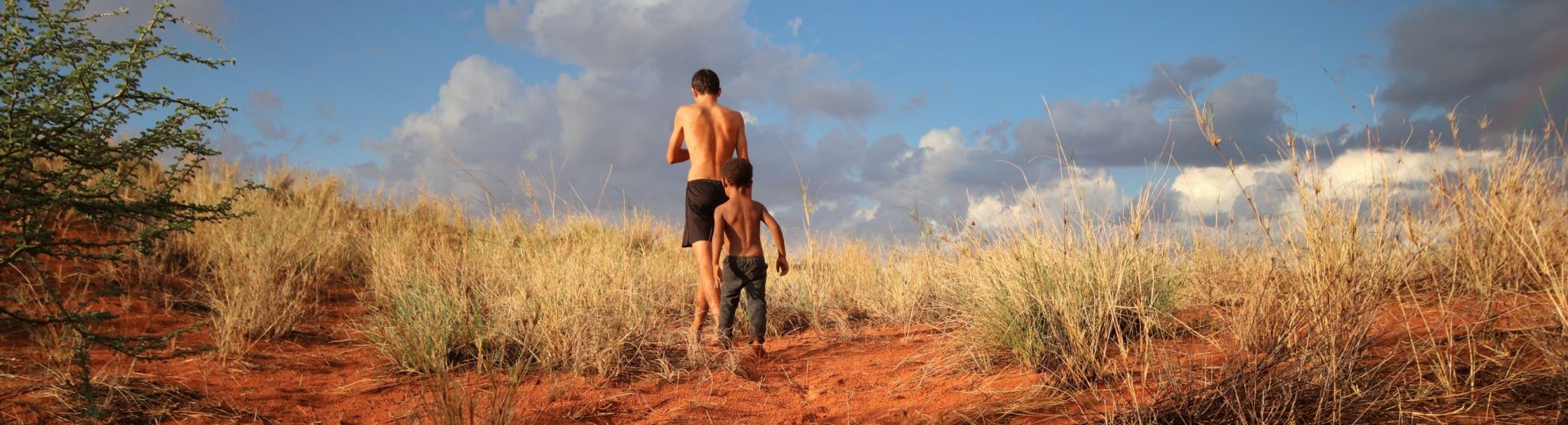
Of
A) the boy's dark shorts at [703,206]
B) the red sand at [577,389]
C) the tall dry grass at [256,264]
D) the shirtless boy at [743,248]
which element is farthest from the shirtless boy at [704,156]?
the tall dry grass at [256,264]

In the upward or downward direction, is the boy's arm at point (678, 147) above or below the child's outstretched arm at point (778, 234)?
above

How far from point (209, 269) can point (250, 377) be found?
13.2 feet

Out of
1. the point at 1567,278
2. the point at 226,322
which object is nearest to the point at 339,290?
the point at 226,322

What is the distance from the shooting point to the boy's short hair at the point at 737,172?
552 cm

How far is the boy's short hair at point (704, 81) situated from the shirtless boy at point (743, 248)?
0.84 m

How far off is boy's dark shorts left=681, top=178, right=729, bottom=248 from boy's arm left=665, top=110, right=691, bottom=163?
239 millimetres

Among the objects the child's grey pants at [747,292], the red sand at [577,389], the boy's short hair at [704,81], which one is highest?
the boy's short hair at [704,81]

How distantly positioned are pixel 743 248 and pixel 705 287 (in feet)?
1.73

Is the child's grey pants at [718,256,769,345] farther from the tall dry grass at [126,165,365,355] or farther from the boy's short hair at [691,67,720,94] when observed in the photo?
the tall dry grass at [126,165,365,355]

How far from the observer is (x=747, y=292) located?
5.57 m

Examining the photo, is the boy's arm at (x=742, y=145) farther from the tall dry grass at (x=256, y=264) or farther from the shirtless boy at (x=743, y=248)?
the tall dry grass at (x=256, y=264)

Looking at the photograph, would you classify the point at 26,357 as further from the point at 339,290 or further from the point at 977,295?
the point at 977,295

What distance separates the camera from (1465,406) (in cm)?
315

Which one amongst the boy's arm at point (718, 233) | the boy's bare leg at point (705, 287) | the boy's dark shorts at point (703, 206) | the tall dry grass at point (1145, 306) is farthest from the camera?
the boy's dark shorts at point (703, 206)
